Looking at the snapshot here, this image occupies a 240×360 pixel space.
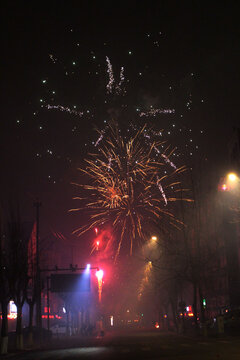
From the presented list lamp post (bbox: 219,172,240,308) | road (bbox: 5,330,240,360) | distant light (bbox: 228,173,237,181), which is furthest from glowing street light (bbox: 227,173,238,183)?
lamp post (bbox: 219,172,240,308)

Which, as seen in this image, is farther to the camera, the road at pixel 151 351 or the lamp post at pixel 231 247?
the lamp post at pixel 231 247

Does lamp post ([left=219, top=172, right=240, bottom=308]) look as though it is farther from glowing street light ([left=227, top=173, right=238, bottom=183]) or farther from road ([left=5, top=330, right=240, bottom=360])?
glowing street light ([left=227, top=173, right=238, bottom=183])

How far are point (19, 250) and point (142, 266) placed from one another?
55.6 m

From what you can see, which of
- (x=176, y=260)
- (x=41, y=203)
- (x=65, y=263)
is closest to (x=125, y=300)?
(x=65, y=263)

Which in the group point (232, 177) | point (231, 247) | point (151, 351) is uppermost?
point (231, 247)

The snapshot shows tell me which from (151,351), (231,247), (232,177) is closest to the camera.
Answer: (151,351)

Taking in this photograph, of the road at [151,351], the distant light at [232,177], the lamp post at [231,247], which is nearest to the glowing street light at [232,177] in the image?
the distant light at [232,177]

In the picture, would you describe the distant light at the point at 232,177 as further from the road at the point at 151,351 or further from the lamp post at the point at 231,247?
the lamp post at the point at 231,247

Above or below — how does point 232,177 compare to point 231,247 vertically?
below

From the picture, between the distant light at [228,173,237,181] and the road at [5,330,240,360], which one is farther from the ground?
the distant light at [228,173,237,181]

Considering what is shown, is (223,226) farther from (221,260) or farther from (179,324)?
(179,324)

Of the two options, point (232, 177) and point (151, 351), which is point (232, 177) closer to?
point (232, 177)

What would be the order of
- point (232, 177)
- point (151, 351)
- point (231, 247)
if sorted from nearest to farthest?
point (151, 351) < point (232, 177) < point (231, 247)

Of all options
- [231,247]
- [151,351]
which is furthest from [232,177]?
[231,247]
